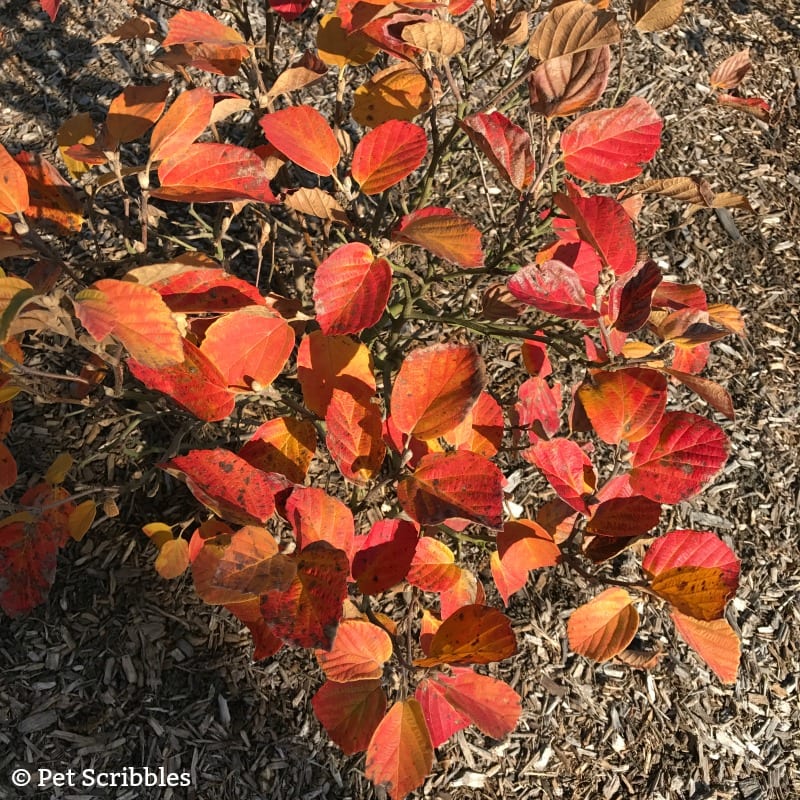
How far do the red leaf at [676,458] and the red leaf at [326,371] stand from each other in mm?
438

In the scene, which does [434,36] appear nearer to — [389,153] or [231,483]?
[389,153]

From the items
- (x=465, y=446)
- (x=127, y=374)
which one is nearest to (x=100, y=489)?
(x=127, y=374)

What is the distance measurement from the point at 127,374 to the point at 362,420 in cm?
76

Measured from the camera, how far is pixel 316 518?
1.08 meters

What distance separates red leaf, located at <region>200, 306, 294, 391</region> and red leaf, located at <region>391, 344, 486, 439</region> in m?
0.22

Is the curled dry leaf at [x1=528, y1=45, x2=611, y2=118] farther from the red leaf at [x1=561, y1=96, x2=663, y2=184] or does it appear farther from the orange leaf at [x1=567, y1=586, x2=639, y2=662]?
the orange leaf at [x1=567, y1=586, x2=639, y2=662]

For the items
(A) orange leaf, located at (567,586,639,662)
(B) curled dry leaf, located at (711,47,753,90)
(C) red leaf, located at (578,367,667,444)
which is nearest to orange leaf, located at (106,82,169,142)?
(C) red leaf, located at (578,367,667,444)

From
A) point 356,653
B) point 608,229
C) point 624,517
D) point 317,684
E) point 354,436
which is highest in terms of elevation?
point 608,229

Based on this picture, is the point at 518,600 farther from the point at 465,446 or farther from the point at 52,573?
the point at 52,573

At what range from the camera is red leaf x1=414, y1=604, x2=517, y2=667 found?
1.08 metres

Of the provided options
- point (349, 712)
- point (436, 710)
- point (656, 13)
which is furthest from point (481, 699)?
point (656, 13)

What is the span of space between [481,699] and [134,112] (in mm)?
1072

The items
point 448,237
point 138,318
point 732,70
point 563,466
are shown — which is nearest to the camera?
point 138,318

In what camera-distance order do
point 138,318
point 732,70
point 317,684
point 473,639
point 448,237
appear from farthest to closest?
point 732,70 → point 317,684 → point 473,639 → point 448,237 → point 138,318
